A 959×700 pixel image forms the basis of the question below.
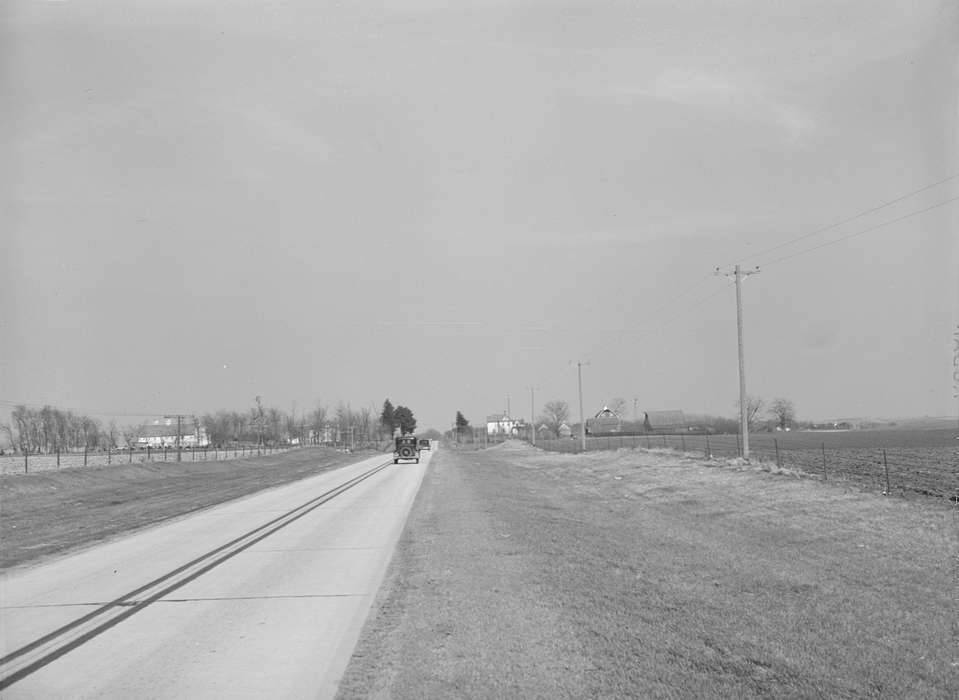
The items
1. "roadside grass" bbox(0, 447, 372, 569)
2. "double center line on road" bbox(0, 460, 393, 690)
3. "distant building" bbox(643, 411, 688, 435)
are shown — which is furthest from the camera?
"distant building" bbox(643, 411, 688, 435)

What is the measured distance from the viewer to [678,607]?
27.7 ft

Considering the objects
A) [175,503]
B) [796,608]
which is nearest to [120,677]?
[796,608]

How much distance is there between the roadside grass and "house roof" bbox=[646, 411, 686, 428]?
461ft

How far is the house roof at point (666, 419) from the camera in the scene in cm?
17845

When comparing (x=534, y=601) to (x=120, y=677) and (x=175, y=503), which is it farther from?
(x=175, y=503)

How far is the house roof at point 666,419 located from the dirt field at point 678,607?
164 metres

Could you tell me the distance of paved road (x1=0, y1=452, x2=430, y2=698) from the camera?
623 centimetres

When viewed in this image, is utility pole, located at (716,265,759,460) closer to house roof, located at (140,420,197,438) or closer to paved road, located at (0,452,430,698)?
paved road, located at (0,452,430,698)

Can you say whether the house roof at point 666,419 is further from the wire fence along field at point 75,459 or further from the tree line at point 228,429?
the wire fence along field at point 75,459

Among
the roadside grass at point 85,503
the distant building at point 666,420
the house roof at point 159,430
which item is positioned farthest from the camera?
the distant building at point 666,420

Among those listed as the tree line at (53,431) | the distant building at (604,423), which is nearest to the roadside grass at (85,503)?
the tree line at (53,431)

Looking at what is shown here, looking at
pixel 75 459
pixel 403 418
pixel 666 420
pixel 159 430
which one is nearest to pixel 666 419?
pixel 666 420

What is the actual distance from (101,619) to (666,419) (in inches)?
7144

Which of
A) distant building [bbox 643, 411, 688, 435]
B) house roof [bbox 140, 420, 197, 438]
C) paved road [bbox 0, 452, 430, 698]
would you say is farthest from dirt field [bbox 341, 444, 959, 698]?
distant building [bbox 643, 411, 688, 435]
